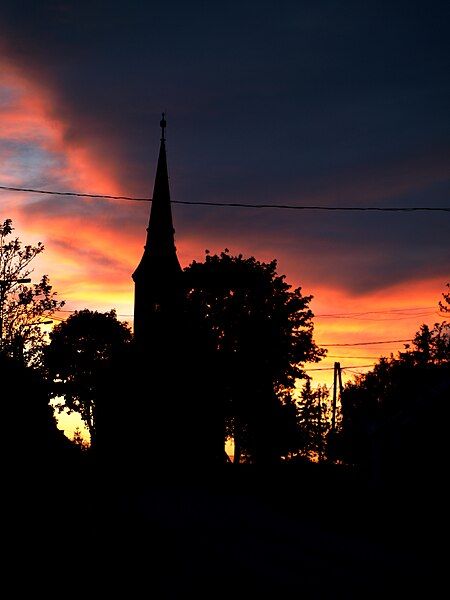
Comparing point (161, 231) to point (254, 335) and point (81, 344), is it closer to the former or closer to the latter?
point (254, 335)

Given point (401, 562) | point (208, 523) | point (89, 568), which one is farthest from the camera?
point (208, 523)

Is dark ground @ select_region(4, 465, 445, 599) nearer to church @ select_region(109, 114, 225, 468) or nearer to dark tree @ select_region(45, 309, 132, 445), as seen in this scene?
church @ select_region(109, 114, 225, 468)

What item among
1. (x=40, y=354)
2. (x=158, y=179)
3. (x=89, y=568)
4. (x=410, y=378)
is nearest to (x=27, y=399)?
(x=89, y=568)

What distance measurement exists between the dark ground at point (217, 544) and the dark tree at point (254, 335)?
33706 mm

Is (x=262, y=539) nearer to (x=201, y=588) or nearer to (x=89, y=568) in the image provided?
(x=201, y=588)

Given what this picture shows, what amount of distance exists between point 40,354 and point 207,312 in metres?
21.5

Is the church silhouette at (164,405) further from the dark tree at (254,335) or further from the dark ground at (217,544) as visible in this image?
the dark ground at (217,544)

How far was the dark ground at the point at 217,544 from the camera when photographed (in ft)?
27.1

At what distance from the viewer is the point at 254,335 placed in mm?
59562

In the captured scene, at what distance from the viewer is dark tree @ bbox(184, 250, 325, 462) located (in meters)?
59.4

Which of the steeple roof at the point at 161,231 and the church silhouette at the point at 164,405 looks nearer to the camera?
the church silhouette at the point at 164,405

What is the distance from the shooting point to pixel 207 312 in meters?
60.6

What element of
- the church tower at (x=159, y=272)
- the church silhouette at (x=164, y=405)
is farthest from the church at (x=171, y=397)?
the church tower at (x=159, y=272)

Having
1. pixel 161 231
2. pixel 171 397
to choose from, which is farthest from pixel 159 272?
pixel 171 397
